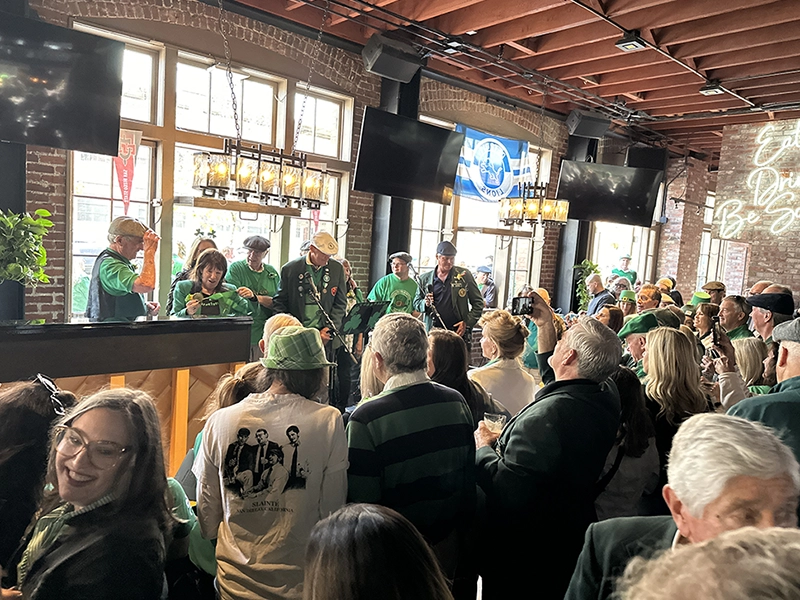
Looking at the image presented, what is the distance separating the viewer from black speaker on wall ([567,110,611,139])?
7730mm

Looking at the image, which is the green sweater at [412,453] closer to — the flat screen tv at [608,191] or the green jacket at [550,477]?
the green jacket at [550,477]

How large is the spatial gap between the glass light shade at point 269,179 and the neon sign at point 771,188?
7439 millimetres

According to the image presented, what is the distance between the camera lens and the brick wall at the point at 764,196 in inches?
310

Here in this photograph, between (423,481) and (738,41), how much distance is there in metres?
5.82

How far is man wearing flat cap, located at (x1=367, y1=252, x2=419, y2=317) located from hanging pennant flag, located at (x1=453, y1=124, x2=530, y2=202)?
6.98ft

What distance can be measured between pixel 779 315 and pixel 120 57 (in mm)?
4947

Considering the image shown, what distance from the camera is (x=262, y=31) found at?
5391 millimetres

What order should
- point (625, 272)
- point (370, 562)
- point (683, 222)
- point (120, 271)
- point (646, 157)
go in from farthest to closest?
point (683, 222) < point (646, 157) < point (625, 272) < point (120, 271) < point (370, 562)

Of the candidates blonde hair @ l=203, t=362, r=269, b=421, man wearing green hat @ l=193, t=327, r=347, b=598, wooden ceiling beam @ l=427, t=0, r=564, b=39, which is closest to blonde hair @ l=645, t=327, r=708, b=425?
man wearing green hat @ l=193, t=327, r=347, b=598

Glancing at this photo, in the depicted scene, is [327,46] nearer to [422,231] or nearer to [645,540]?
[422,231]

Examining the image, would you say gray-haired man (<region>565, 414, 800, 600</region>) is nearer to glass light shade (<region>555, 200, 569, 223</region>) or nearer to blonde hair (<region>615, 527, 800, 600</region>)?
blonde hair (<region>615, 527, 800, 600</region>)

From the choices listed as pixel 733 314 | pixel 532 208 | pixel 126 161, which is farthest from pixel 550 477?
pixel 532 208

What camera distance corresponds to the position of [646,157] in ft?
32.7

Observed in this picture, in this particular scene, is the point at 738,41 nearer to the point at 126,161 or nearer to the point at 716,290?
the point at 716,290
